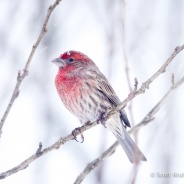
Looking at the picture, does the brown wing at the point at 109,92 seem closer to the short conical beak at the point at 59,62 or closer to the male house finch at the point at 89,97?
the male house finch at the point at 89,97

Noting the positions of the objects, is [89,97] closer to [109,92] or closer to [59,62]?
[109,92]

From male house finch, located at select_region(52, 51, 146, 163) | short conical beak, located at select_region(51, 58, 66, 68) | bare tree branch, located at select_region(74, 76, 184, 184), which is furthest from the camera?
short conical beak, located at select_region(51, 58, 66, 68)

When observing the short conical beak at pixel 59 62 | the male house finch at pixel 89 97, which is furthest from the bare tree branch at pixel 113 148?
the short conical beak at pixel 59 62

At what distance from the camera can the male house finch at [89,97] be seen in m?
6.75

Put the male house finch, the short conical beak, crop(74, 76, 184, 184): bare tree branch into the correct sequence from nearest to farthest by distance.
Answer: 1. crop(74, 76, 184, 184): bare tree branch
2. the male house finch
3. the short conical beak

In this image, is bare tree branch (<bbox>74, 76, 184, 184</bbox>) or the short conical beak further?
the short conical beak

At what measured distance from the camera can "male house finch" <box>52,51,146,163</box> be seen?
6.75 meters

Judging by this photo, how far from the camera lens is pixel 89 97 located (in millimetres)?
6793

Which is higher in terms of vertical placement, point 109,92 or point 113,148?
point 109,92

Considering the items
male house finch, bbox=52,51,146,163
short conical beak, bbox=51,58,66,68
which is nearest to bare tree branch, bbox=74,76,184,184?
male house finch, bbox=52,51,146,163

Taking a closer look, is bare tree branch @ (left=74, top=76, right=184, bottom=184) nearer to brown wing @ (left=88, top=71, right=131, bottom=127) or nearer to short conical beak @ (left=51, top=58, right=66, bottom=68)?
brown wing @ (left=88, top=71, right=131, bottom=127)

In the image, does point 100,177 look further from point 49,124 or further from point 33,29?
point 33,29

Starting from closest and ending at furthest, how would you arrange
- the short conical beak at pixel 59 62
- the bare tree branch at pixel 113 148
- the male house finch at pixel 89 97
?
the bare tree branch at pixel 113 148 → the male house finch at pixel 89 97 → the short conical beak at pixel 59 62

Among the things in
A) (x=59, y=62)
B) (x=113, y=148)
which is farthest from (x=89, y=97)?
(x=113, y=148)
